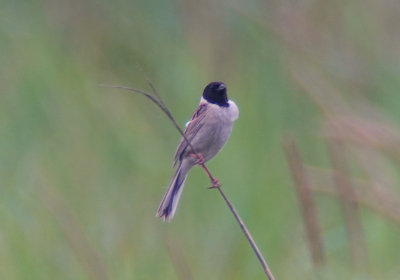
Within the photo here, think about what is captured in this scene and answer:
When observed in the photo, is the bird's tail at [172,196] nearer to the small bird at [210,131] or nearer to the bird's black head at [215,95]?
the small bird at [210,131]

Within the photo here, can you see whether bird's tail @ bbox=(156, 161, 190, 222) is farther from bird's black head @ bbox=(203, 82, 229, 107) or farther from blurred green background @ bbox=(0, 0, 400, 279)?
bird's black head @ bbox=(203, 82, 229, 107)

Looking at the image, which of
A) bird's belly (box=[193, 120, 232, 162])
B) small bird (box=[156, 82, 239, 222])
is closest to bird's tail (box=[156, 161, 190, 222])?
small bird (box=[156, 82, 239, 222])

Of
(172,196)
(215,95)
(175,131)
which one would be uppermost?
(175,131)

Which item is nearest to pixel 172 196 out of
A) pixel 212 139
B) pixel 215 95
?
pixel 212 139

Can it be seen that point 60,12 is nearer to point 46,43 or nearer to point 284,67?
point 46,43

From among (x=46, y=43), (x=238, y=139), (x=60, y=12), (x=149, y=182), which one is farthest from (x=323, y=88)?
(x=60, y=12)

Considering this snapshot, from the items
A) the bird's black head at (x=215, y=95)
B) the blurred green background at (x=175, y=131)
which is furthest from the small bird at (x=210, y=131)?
the blurred green background at (x=175, y=131)

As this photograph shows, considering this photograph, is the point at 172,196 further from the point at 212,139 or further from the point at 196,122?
the point at 196,122
